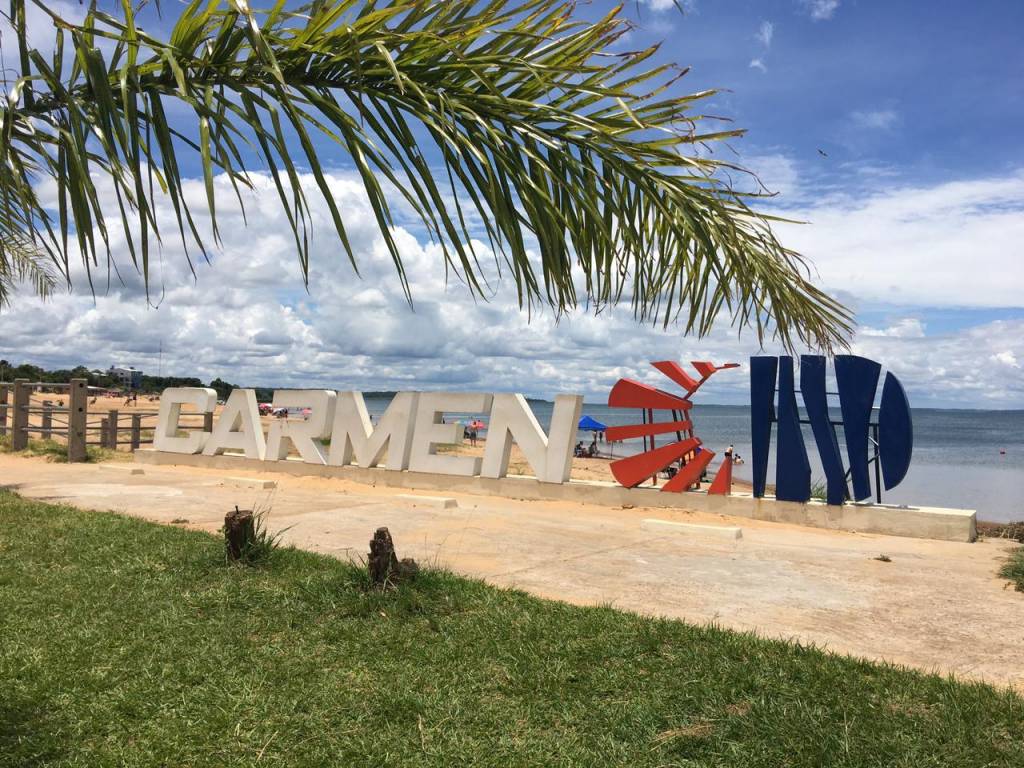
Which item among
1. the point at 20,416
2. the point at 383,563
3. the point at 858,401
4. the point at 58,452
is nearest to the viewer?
the point at 383,563

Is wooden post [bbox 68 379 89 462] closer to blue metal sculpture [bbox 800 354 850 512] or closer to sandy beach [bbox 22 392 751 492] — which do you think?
sandy beach [bbox 22 392 751 492]

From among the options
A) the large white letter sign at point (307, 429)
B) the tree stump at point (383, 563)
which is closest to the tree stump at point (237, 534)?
the tree stump at point (383, 563)

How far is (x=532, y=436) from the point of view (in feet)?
47.2

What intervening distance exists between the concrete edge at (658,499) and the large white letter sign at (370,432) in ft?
0.77

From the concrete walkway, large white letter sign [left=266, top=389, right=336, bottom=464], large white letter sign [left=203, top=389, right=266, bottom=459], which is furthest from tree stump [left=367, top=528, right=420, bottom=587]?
large white letter sign [left=203, top=389, right=266, bottom=459]

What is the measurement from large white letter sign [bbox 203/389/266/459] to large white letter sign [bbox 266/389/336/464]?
333mm

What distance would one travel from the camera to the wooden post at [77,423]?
1841cm

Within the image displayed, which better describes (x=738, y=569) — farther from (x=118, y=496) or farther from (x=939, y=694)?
(x=118, y=496)

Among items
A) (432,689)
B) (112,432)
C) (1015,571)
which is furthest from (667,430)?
(112,432)

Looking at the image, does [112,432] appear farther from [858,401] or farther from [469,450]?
[469,450]

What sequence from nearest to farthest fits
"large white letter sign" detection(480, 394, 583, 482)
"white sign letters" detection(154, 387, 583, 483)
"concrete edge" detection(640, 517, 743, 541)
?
"concrete edge" detection(640, 517, 743, 541), "large white letter sign" detection(480, 394, 583, 482), "white sign letters" detection(154, 387, 583, 483)

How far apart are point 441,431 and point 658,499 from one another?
4.37m

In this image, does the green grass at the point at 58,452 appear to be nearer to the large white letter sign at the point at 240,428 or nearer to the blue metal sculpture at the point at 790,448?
the large white letter sign at the point at 240,428

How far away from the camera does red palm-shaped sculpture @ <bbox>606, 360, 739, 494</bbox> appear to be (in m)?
13.1
